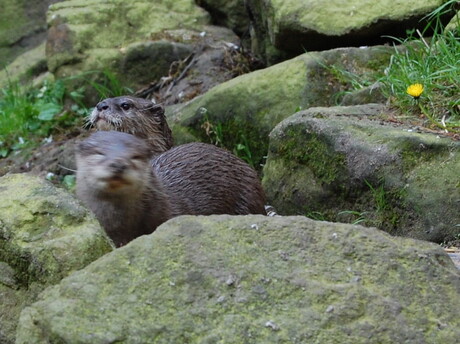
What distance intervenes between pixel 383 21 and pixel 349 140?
64.0 inches

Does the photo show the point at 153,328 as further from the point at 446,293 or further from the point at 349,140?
the point at 349,140

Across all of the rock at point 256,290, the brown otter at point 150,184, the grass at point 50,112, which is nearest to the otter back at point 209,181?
the brown otter at point 150,184

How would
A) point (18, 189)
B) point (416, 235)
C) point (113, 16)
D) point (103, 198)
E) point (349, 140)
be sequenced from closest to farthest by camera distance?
point (18, 189), point (103, 198), point (416, 235), point (349, 140), point (113, 16)

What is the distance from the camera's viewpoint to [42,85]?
7609mm

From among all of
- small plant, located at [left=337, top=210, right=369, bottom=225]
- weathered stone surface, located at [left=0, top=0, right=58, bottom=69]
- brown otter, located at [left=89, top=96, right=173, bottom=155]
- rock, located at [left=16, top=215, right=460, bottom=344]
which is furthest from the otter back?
weathered stone surface, located at [left=0, top=0, right=58, bottom=69]

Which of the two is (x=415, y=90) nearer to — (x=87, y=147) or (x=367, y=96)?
(x=367, y=96)

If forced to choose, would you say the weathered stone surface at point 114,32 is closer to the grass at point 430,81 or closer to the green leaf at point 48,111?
the green leaf at point 48,111

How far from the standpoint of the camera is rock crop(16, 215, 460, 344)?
2.11 meters

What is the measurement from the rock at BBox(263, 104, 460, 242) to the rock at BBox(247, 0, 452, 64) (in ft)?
3.78

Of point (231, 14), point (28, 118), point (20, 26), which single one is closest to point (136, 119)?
point (28, 118)

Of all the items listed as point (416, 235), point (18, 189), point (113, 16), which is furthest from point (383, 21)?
point (18, 189)

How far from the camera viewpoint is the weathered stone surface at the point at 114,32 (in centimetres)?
701

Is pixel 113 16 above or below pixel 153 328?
below

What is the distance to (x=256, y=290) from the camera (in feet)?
7.29
